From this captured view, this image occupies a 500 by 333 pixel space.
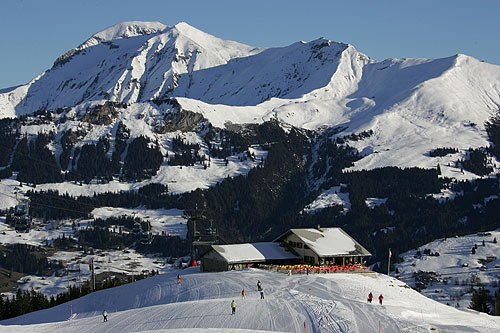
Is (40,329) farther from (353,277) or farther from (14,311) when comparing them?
(14,311)

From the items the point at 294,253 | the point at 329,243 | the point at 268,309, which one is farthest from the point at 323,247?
the point at 268,309

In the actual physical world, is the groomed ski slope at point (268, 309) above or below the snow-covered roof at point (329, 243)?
below

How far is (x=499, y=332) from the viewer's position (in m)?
69.6

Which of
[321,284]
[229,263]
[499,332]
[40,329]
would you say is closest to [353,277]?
[321,284]

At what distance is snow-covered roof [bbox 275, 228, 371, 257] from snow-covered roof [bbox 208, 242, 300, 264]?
3.48 m

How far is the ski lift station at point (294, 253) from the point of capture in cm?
11488

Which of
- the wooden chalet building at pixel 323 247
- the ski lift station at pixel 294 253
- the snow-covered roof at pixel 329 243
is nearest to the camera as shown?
the ski lift station at pixel 294 253

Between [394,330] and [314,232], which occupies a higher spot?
[314,232]

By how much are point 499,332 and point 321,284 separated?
90.8 ft

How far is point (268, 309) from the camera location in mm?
78188

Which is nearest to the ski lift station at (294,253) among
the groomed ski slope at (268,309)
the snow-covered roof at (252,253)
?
the snow-covered roof at (252,253)

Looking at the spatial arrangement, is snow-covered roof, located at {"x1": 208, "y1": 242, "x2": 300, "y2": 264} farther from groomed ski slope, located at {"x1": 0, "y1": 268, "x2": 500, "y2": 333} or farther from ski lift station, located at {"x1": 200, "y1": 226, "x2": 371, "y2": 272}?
groomed ski slope, located at {"x1": 0, "y1": 268, "x2": 500, "y2": 333}

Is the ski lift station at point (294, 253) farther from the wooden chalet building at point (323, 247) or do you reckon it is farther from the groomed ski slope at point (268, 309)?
the groomed ski slope at point (268, 309)

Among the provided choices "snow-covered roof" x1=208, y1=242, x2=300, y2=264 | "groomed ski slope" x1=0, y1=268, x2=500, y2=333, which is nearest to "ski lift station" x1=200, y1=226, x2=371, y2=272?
"snow-covered roof" x1=208, y1=242, x2=300, y2=264
